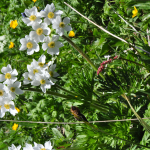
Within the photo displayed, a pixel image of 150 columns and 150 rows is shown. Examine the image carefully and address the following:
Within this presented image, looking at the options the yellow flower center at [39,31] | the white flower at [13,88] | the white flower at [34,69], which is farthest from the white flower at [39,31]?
the white flower at [13,88]

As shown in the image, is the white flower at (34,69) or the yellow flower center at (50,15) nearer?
the yellow flower center at (50,15)

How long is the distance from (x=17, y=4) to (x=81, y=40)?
1222 mm

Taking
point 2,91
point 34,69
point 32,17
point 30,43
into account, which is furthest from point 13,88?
point 32,17

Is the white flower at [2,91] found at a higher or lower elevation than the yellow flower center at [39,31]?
lower

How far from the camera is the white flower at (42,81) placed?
1.31 metres

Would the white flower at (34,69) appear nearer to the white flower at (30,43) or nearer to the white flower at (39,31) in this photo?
the white flower at (30,43)

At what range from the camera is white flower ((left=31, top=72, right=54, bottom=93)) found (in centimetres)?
131

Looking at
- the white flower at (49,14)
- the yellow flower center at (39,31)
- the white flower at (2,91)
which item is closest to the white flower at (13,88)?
the white flower at (2,91)

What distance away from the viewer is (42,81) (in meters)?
1.32

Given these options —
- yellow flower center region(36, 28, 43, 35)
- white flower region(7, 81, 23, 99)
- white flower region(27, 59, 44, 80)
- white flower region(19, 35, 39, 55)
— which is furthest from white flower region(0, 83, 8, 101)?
yellow flower center region(36, 28, 43, 35)

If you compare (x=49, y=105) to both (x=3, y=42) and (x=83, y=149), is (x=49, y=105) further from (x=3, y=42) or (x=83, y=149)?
(x=3, y=42)

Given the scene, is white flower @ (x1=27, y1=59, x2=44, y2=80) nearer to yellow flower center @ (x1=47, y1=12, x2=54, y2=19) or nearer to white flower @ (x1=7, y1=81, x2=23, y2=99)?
white flower @ (x1=7, y1=81, x2=23, y2=99)

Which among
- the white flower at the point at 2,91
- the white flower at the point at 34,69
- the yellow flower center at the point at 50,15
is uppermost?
the yellow flower center at the point at 50,15

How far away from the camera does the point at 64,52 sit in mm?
2172
